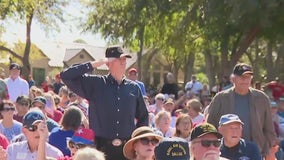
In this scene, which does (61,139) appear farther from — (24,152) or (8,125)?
(8,125)

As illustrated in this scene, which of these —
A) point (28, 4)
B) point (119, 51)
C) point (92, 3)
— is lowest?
point (119, 51)

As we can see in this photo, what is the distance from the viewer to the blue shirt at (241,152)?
655 cm

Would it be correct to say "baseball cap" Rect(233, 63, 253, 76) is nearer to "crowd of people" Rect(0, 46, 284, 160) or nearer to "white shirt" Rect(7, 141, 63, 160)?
"crowd of people" Rect(0, 46, 284, 160)

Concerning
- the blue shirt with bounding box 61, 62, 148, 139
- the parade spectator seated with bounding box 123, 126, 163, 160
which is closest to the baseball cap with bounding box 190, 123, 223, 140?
the parade spectator seated with bounding box 123, 126, 163, 160

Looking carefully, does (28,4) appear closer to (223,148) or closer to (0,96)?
(0,96)

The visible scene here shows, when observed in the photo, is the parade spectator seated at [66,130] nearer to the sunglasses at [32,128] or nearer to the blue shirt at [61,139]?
the blue shirt at [61,139]

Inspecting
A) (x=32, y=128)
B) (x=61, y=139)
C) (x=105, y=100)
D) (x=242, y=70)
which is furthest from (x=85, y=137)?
(x=242, y=70)

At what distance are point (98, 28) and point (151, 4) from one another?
5855mm

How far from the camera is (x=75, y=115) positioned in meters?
7.30

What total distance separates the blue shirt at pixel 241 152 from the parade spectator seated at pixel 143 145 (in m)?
1.19

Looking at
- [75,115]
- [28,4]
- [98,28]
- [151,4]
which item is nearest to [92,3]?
[98,28]

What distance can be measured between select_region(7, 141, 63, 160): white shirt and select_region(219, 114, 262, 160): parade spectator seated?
68.5 inches

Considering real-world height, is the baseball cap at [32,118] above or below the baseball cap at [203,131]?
above

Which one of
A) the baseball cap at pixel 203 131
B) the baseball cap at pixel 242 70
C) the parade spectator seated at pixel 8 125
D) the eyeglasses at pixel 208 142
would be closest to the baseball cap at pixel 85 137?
the baseball cap at pixel 203 131
